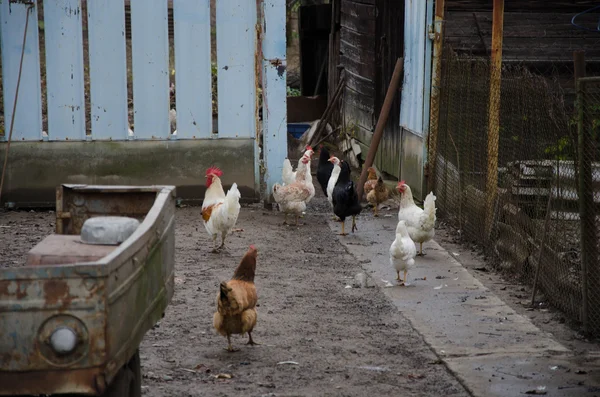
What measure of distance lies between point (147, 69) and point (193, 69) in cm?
60

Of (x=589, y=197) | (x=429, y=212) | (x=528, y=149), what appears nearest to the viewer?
(x=589, y=197)

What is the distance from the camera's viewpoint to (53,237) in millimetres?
5047

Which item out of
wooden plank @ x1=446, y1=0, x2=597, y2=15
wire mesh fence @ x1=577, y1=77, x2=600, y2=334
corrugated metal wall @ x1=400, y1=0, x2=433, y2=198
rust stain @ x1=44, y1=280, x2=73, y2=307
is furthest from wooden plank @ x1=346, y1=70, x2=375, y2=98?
rust stain @ x1=44, y1=280, x2=73, y2=307

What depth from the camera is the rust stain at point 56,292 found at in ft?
12.6

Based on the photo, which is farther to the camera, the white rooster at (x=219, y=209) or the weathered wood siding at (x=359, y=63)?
the weathered wood siding at (x=359, y=63)

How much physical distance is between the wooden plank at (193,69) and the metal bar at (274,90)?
757 mm

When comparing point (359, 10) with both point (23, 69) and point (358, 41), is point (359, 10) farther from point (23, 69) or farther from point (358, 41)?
point (23, 69)

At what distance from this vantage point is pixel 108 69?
39.9 ft

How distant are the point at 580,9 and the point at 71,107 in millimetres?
7190

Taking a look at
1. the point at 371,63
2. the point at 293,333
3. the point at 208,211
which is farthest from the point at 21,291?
→ the point at 371,63

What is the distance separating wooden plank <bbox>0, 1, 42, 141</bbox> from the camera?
38.9 feet

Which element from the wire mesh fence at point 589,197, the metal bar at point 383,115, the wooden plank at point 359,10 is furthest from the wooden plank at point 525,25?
the wire mesh fence at point 589,197

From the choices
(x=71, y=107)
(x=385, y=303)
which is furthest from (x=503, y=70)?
(x=71, y=107)

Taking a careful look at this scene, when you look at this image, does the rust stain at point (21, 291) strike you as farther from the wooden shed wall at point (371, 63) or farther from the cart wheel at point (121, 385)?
the wooden shed wall at point (371, 63)
